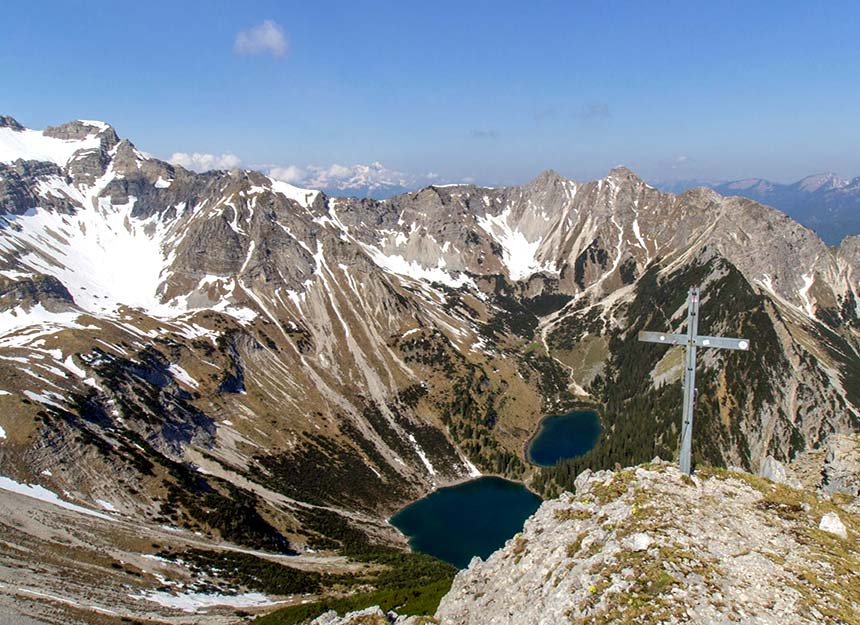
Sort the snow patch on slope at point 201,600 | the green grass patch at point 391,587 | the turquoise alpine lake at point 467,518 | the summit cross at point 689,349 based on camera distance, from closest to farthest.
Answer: the summit cross at point 689,349 < the green grass patch at point 391,587 < the snow patch on slope at point 201,600 < the turquoise alpine lake at point 467,518

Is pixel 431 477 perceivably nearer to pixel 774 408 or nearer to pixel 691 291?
pixel 774 408

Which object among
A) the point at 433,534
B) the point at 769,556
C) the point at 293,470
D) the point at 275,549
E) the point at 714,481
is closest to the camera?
the point at 769,556

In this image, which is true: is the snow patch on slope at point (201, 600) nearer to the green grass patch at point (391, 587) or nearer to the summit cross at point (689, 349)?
the green grass patch at point (391, 587)

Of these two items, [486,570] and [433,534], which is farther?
[433,534]

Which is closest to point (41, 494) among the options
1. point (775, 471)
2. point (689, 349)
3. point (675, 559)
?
point (675, 559)

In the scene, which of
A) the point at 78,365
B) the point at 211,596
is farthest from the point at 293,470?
the point at 211,596

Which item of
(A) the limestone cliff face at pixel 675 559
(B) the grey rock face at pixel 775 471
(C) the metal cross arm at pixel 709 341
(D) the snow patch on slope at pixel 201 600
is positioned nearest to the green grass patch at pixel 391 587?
(D) the snow patch on slope at pixel 201 600

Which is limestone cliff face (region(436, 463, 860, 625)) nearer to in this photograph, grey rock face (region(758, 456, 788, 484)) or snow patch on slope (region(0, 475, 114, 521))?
grey rock face (region(758, 456, 788, 484))
